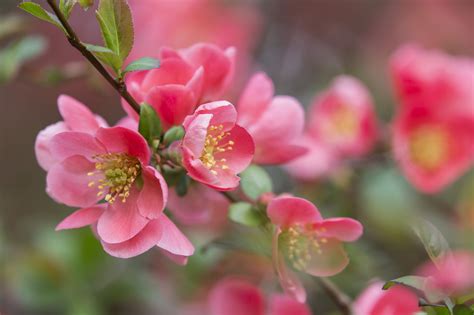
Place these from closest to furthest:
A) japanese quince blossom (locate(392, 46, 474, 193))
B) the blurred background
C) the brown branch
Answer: the brown branch → japanese quince blossom (locate(392, 46, 474, 193)) → the blurred background

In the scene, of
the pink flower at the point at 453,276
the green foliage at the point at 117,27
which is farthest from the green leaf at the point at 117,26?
the pink flower at the point at 453,276

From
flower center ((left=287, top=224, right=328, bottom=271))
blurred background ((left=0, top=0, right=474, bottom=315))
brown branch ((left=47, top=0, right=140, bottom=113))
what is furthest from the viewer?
blurred background ((left=0, top=0, right=474, bottom=315))

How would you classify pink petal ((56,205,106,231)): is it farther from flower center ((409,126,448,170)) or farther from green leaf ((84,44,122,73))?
flower center ((409,126,448,170))

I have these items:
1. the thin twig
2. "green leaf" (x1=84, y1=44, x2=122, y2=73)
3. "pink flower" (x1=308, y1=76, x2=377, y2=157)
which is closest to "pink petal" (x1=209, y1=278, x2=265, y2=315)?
the thin twig

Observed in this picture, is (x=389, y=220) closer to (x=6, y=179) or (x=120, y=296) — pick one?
(x=120, y=296)

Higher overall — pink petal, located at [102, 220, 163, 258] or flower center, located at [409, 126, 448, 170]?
pink petal, located at [102, 220, 163, 258]

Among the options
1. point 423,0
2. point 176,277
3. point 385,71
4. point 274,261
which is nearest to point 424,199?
point 385,71

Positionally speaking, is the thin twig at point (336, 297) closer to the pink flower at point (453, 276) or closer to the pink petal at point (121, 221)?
the pink flower at point (453, 276)
